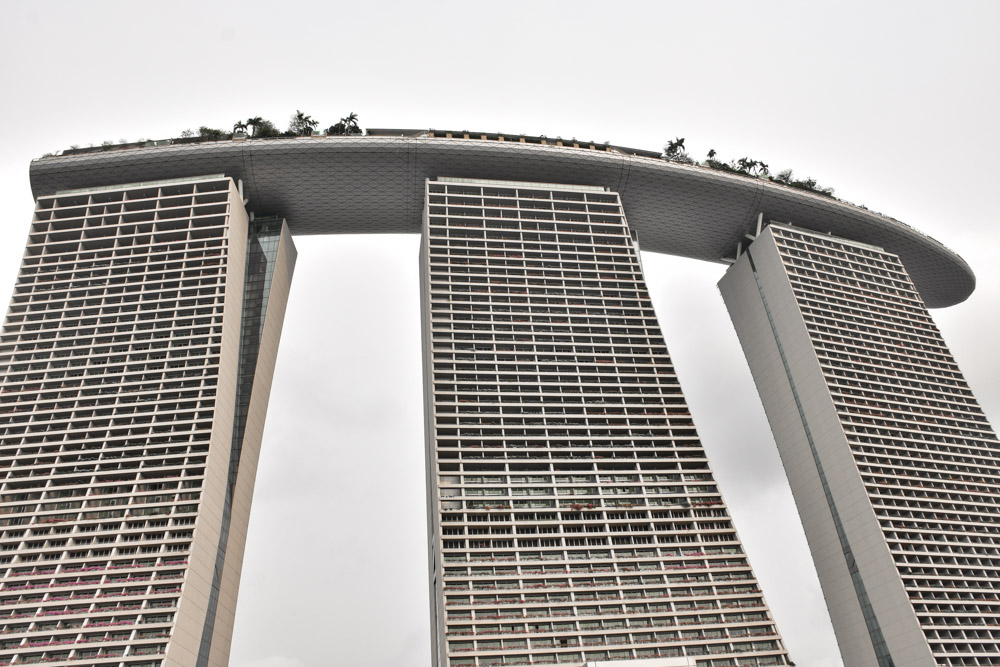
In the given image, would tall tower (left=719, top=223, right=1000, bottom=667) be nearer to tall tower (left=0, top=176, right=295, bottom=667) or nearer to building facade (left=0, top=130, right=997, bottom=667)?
building facade (left=0, top=130, right=997, bottom=667)

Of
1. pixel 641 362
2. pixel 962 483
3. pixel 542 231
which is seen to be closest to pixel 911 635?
pixel 962 483

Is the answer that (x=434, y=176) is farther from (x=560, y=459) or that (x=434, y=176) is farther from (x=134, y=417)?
(x=134, y=417)

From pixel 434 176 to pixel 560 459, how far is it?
1295 inches

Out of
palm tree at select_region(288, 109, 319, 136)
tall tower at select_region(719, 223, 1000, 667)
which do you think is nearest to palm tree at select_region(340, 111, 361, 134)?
palm tree at select_region(288, 109, 319, 136)

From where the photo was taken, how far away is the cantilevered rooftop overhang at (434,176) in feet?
253

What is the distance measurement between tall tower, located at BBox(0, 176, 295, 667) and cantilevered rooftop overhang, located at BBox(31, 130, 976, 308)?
2332 millimetres

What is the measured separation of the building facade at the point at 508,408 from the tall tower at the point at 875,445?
0.28 metres

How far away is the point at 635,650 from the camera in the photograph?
55.7 m

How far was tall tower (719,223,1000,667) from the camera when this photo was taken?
6512 cm

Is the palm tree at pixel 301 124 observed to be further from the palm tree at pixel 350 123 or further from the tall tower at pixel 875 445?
the tall tower at pixel 875 445

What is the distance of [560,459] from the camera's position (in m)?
65.6

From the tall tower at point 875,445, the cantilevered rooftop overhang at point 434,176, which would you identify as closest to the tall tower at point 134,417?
the cantilevered rooftop overhang at point 434,176

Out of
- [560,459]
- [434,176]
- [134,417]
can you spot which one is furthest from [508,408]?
[134,417]

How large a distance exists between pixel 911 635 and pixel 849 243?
4426cm
